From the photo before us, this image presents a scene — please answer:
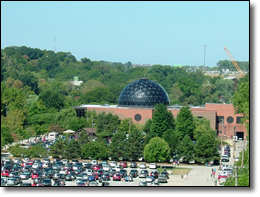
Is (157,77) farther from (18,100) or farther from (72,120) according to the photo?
(18,100)

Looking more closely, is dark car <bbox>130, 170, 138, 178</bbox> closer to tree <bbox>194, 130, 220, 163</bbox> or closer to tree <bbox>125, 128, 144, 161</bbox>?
tree <bbox>125, 128, 144, 161</bbox>

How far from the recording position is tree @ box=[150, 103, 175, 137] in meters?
55.3

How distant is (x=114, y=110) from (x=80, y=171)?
84.1ft

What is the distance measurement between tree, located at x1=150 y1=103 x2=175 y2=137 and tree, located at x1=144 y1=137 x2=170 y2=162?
7602mm

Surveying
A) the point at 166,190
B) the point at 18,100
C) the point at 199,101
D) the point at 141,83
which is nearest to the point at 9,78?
the point at 199,101

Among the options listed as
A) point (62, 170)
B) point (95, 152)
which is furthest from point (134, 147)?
point (62, 170)

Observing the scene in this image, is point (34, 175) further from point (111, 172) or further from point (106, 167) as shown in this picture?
point (106, 167)

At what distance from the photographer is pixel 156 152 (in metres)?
46.5

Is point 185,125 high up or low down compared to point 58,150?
up

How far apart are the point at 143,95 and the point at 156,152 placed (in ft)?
73.4

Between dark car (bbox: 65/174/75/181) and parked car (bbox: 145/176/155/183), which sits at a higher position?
dark car (bbox: 65/174/75/181)

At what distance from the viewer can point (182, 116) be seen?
58656 millimetres

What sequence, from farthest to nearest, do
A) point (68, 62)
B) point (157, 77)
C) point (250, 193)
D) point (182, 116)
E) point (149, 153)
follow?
point (68, 62)
point (157, 77)
point (182, 116)
point (149, 153)
point (250, 193)

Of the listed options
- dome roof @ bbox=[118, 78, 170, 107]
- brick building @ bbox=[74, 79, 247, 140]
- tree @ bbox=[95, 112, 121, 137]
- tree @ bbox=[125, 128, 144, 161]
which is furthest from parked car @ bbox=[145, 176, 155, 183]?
dome roof @ bbox=[118, 78, 170, 107]
